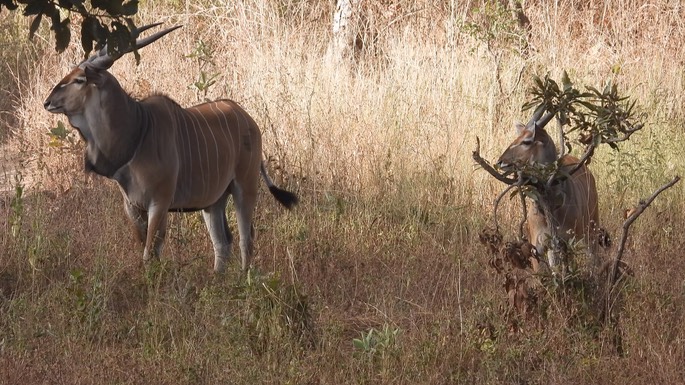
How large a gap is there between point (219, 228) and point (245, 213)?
6.8 inches

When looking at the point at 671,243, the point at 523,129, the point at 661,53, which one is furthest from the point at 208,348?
the point at 661,53

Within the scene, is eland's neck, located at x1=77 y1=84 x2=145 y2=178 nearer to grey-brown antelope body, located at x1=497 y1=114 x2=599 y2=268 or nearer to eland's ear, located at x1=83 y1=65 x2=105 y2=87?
eland's ear, located at x1=83 y1=65 x2=105 y2=87

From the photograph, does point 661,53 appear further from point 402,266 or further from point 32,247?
point 32,247

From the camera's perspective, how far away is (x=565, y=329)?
4867 millimetres

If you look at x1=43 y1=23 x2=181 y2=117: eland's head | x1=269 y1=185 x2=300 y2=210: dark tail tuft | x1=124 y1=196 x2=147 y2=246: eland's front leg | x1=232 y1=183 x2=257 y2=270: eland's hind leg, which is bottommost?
x1=124 y1=196 x2=147 y2=246: eland's front leg

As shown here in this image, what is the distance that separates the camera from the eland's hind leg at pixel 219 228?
21.6 feet

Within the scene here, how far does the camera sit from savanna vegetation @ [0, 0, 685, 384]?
470 cm

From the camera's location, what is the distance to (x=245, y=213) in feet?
22.0

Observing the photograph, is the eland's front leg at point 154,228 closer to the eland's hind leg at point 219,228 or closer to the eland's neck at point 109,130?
the eland's neck at point 109,130

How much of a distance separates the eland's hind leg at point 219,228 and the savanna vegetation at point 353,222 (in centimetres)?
11

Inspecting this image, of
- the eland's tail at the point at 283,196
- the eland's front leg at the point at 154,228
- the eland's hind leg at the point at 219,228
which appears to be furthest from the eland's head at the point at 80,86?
the eland's tail at the point at 283,196

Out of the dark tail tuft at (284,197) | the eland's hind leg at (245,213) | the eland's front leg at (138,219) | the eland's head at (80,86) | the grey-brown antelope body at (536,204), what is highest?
the grey-brown antelope body at (536,204)

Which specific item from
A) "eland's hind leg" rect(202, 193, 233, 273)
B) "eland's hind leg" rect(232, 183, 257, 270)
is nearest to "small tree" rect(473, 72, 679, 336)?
"eland's hind leg" rect(232, 183, 257, 270)

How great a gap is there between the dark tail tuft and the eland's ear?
119 centimetres
